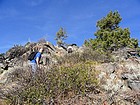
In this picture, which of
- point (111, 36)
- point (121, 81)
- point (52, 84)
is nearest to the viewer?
point (52, 84)

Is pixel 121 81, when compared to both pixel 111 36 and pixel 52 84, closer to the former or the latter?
pixel 52 84

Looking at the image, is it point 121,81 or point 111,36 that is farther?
point 111,36

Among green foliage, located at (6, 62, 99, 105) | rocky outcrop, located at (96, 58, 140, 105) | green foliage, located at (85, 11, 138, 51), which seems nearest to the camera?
green foliage, located at (6, 62, 99, 105)

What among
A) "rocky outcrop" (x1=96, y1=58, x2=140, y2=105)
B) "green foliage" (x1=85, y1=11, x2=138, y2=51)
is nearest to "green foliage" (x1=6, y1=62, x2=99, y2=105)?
"rocky outcrop" (x1=96, y1=58, x2=140, y2=105)

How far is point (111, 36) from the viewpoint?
1075 inches

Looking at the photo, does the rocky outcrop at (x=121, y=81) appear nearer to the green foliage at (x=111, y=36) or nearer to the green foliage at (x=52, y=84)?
the green foliage at (x=52, y=84)

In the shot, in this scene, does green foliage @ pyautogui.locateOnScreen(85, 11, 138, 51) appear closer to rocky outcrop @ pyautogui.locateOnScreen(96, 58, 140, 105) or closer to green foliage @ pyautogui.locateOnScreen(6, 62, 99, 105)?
rocky outcrop @ pyautogui.locateOnScreen(96, 58, 140, 105)

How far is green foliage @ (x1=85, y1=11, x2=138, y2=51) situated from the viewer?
26.5 metres

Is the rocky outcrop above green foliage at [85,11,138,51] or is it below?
below

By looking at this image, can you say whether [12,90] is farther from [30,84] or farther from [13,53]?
[13,53]

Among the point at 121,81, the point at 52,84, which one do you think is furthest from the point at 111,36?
the point at 52,84

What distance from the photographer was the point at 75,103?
351 inches

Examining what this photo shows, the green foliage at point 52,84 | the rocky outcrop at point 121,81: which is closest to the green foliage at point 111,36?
the rocky outcrop at point 121,81

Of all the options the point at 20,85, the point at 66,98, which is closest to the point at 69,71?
the point at 66,98
